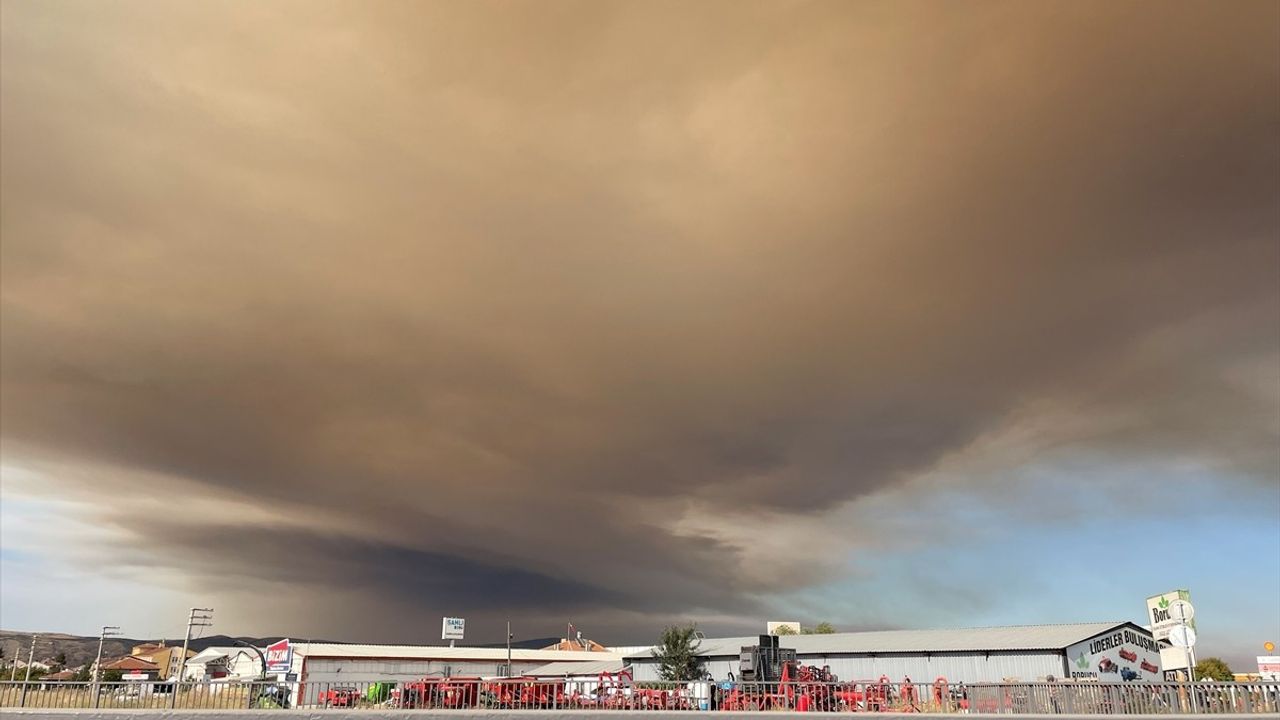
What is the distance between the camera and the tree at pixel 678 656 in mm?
75625

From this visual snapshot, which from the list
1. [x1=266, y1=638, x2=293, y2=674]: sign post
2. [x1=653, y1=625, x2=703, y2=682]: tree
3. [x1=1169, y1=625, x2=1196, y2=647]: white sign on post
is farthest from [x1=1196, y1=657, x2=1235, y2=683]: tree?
[x1=266, y1=638, x2=293, y2=674]: sign post

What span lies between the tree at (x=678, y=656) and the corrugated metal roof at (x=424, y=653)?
22121 millimetres

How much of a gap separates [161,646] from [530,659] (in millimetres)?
107855

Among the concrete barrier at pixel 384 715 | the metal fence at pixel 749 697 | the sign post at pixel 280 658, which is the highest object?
the sign post at pixel 280 658

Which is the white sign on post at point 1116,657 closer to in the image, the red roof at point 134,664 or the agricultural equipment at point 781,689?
the agricultural equipment at point 781,689

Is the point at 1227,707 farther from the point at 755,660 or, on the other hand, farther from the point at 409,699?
the point at 409,699

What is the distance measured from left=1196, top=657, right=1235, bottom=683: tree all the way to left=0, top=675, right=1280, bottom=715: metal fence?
60.3m

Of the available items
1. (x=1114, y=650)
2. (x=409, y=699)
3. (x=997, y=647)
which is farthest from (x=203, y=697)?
(x=1114, y=650)

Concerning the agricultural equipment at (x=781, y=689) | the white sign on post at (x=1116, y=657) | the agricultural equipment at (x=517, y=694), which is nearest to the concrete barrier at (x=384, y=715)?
the agricultural equipment at (x=781, y=689)

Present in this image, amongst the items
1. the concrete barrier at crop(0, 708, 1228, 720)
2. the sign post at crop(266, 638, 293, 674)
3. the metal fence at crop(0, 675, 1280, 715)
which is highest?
the sign post at crop(266, 638, 293, 674)

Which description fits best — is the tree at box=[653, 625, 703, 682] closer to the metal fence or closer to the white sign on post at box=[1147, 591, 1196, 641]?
the metal fence

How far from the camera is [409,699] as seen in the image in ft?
128

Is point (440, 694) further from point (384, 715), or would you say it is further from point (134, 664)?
point (134, 664)

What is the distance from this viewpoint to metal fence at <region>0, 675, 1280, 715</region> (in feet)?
94.5
